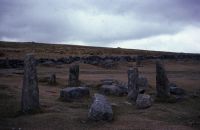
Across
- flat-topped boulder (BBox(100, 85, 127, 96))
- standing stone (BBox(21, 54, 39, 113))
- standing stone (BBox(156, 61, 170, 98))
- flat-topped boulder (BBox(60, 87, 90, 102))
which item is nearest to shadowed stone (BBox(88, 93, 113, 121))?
standing stone (BBox(21, 54, 39, 113))

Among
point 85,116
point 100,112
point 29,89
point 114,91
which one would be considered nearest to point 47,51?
point 114,91

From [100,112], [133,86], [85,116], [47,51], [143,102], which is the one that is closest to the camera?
[100,112]

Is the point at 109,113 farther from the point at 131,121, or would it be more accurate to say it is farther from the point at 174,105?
the point at 174,105

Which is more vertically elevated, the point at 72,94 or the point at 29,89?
the point at 29,89

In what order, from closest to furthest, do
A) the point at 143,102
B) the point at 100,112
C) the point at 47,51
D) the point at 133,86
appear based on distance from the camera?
the point at 100,112, the point at 143,102, the point at 133,86, the point at 47,51

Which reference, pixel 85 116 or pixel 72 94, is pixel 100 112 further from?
pixel 72 94

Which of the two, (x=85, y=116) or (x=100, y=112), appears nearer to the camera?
(x=100, y=112)

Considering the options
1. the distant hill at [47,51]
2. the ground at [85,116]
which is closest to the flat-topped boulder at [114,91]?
the ground at [85,116]

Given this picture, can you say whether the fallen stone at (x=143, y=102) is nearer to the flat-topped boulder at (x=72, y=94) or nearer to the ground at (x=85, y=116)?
the ground at (x=85, y=116)

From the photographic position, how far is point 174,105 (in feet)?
63.2

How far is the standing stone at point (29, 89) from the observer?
15.3 m

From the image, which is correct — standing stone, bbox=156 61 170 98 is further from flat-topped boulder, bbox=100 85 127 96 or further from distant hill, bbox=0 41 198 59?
distant hill, bbox=0 41 198 59

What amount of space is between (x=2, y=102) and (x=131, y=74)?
7.92 metres

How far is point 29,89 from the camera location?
15.5 m
